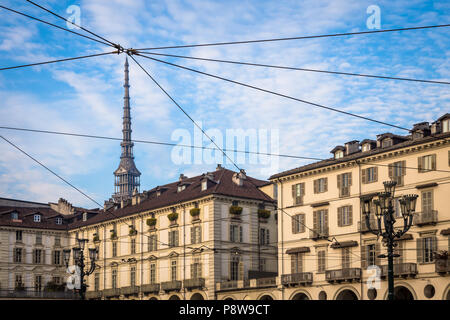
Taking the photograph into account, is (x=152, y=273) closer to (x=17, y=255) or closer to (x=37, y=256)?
(x=37, y=256)

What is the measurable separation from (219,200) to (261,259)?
692 cm

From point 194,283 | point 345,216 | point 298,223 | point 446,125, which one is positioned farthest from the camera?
point 194,283

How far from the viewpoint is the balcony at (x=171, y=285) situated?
226ft

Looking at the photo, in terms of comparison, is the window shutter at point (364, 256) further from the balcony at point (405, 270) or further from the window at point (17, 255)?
the window at point (17, 255)

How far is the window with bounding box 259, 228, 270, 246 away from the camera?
69562 millimetres

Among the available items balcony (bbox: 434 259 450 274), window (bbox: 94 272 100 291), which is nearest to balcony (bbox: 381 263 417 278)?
balcony (bbox: 434 259 450 274)

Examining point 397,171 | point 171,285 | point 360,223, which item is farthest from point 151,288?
point 397,171

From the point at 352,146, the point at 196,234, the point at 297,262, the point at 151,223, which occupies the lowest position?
the point at 297,262

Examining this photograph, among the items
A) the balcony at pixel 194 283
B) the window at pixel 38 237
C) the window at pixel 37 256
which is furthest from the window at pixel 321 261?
the window at pixel 38 237

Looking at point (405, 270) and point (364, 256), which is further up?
point (364, 256)

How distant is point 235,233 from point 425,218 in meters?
22.3

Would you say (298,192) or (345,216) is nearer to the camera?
(345,216)

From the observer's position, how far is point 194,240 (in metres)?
68.9

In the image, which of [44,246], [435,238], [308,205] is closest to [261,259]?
[308,205]
